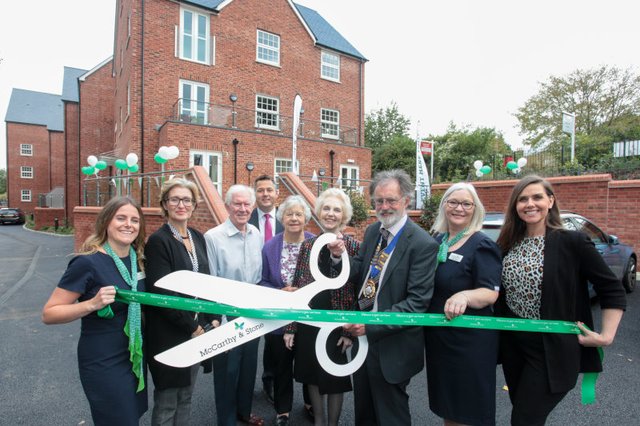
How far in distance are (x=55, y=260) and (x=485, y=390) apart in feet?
43.1

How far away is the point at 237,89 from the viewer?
17.0m

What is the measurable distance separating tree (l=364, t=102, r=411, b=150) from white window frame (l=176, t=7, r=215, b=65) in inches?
1016

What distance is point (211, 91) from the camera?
53.2ft

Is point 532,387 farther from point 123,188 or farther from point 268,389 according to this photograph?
point 123,188

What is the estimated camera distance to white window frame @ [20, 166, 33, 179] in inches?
1559

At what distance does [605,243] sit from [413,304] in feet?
20.8

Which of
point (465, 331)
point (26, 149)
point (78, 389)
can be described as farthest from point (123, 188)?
point (26, 149)

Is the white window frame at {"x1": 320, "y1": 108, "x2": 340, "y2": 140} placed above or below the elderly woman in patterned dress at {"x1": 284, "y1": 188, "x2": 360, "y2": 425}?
above

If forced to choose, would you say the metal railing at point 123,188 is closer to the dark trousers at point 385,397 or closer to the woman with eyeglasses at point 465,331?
the dark trousers at point 385,397

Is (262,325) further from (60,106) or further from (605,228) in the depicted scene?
(60,106)

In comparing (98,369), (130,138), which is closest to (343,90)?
(130,138)

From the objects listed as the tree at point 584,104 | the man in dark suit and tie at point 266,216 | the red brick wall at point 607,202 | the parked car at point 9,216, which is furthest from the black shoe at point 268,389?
the parked car at point 9,216

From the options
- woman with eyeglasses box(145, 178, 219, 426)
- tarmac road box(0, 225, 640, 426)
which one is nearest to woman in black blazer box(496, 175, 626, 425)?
tarmac road box(0, 225, 640, 426)

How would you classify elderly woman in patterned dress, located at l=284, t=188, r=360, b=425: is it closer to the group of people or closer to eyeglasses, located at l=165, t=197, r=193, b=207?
the group of people
